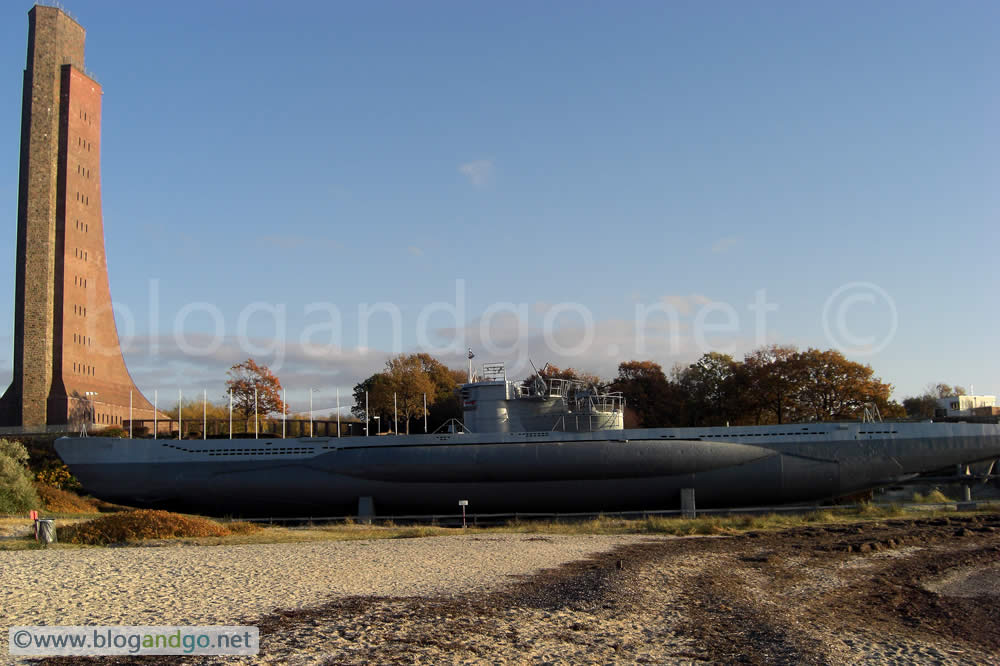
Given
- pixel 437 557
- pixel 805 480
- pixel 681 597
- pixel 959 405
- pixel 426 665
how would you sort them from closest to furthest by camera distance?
1. pixel 426 665
2. pixel 681 597
3. pixel 437 557
4. pixel 805 480
5. pixel 959 405

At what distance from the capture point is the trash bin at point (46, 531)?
19750 millimetres

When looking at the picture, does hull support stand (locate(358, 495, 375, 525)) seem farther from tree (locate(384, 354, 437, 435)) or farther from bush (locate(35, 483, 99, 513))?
tree (locate(384, 354, 437, 435))

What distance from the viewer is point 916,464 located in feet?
90.5

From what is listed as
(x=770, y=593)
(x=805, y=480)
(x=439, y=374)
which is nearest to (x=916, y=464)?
(x=805, y=480)

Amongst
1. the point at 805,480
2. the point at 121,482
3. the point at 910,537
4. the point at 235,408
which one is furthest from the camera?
the point at 235,408

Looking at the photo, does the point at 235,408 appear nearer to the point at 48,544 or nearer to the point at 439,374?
the point at 439,374

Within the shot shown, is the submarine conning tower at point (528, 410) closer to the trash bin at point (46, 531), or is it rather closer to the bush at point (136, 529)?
the bush at point (136, 529)

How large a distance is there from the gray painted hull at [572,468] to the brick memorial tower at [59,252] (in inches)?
1200

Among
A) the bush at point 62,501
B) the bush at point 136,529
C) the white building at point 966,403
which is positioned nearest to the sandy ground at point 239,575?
the bush at point 136,529

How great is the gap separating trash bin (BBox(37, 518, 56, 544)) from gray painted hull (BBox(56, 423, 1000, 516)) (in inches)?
350

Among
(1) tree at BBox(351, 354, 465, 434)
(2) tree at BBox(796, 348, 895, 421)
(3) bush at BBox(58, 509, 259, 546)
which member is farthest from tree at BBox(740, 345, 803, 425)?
(3) bush at BBox(58, 509, 259, 546)

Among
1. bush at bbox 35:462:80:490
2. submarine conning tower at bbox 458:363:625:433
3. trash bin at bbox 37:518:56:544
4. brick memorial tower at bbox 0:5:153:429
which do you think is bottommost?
bush at bbox 35:462:80:490

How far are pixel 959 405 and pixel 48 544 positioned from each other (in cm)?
6980

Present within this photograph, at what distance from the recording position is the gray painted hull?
27.5 metres
